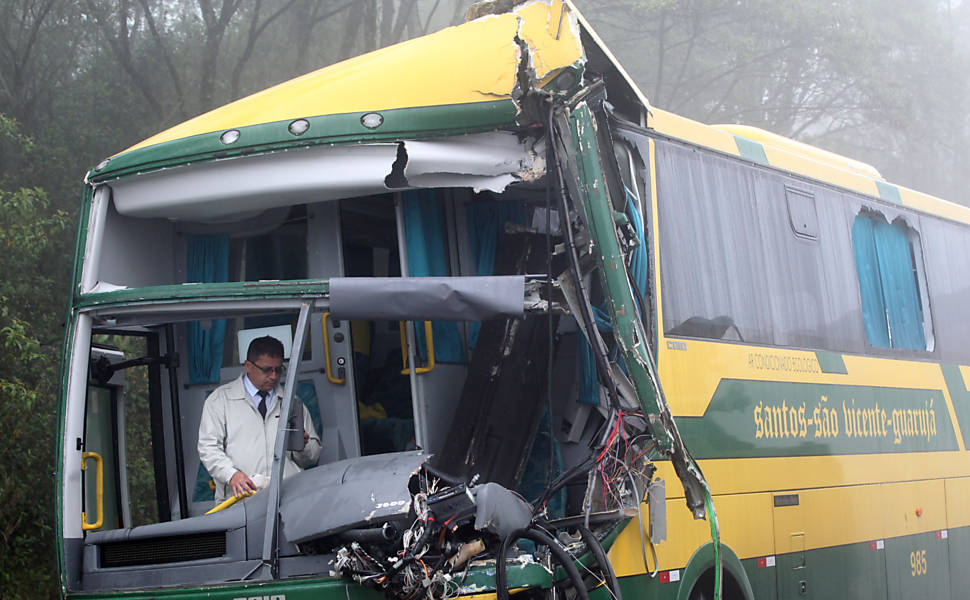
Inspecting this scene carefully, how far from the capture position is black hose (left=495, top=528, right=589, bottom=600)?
4895mm

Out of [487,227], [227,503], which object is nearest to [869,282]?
[487,227]

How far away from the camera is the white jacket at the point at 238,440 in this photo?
6152 millimetres

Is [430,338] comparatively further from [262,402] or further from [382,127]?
[382,127]

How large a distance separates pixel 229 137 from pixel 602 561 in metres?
2.92

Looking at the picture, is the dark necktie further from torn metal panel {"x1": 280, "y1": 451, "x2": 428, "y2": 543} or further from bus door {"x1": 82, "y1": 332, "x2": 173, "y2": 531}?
torn metal panel {"x1": 280, "y1": 451, "x2": 428, "y2": 543}

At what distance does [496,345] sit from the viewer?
632 cm

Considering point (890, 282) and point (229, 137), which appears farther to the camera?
point (890, 282)

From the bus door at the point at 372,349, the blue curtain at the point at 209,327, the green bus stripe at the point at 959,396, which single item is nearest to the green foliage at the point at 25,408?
the blue curtain at the point at 209,327

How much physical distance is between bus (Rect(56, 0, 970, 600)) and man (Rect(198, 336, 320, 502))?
232mm

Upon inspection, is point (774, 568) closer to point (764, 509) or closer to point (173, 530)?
point (764, 509)

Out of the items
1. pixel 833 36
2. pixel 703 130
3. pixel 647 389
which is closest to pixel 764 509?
pixel 647 389

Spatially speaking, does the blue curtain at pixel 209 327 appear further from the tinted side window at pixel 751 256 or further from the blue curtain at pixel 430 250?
the tinted side window at pixel 751 256

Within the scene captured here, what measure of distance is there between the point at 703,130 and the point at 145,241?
11.6 ft

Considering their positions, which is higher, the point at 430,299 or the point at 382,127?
the point at 382,127
